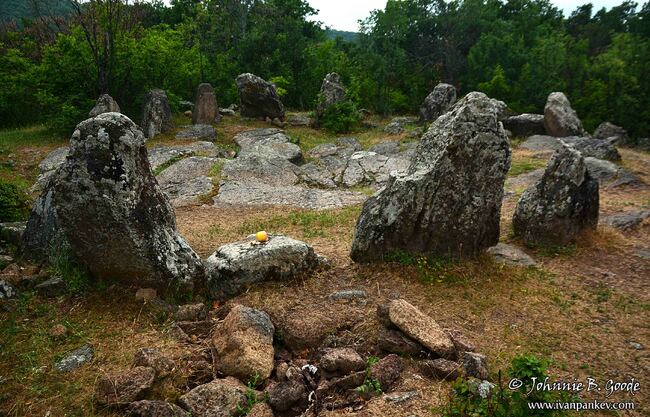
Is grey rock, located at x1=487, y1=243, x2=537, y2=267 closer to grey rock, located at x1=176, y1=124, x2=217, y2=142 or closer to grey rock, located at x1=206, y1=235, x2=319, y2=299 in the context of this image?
grey rock, located at x1=206, y1=235, x2=319, y2=299

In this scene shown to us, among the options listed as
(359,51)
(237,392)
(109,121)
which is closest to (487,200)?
(237,392)

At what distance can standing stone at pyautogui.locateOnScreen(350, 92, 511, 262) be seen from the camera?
7262 mm

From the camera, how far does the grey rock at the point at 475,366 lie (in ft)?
15.0

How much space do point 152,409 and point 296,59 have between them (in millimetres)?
Result: 25825

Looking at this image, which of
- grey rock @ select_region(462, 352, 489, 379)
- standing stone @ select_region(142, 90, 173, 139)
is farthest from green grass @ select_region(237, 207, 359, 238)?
standing stone @ select_region(142, 90, 173, 139)

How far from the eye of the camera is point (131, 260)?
5918 mm

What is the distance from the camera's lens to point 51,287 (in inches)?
234

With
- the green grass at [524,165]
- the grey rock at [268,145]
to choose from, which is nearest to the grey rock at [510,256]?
the green grass at [524,165]

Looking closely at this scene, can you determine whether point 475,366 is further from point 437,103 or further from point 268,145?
point 437,103

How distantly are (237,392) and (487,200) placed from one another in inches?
203

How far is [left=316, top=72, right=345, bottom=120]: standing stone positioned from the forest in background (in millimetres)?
745

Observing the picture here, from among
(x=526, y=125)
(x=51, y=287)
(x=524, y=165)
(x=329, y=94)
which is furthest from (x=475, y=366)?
(x=526, y=125)

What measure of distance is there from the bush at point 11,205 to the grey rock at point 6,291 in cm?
337

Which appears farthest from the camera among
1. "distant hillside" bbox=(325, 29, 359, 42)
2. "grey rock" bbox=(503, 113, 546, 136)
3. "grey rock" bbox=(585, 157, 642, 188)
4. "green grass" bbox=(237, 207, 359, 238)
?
"distant hillside" bbox=(325, 29, 359, 42)
